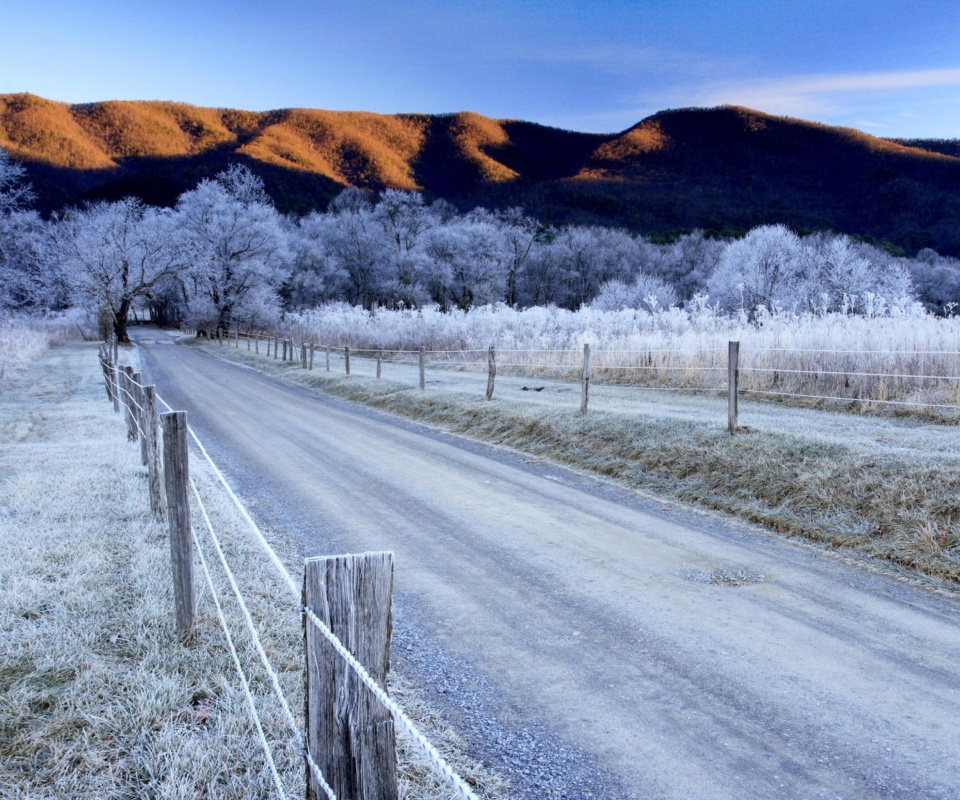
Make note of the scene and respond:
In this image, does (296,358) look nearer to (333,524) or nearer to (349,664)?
(333,524)

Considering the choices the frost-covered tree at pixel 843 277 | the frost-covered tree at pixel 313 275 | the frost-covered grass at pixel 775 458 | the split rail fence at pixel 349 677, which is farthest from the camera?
the frost-covered tree at pixel 313 275

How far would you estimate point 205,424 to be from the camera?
44.3 ft

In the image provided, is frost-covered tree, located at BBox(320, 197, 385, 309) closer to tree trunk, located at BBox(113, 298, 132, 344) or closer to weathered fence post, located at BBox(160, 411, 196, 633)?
tree trunk, located at BBox(113, 298, 132, 344)

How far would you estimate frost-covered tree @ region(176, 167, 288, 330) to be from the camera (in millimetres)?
50531

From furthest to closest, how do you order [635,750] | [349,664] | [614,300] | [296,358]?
[614,300] → [296,358] → [635,750] → [349,664]

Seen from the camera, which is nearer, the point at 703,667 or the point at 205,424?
the point at 703,667

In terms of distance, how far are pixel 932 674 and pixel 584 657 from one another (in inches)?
79.1

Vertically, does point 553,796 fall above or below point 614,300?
below

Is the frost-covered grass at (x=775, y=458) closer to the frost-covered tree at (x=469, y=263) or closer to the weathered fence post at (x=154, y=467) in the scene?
the weathered fence post at (x=154, y=467)

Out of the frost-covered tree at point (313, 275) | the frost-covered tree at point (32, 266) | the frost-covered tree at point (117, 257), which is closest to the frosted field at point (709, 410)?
the frost-covered tree at point (32, 266)

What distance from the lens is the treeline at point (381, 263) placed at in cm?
4138

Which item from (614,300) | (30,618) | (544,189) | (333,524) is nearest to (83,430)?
(333,524)

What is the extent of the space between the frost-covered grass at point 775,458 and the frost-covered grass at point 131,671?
4.84m

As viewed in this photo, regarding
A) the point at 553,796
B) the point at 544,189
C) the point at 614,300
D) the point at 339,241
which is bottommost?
the point at 553,796
